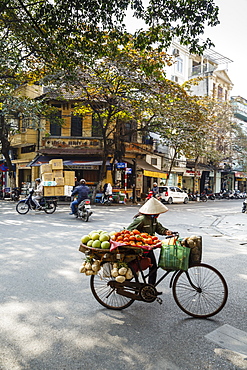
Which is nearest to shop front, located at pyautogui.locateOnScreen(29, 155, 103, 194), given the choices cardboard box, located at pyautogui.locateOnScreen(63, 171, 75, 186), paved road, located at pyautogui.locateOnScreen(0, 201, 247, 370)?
cardboard box, located at pyautogui.locateOnScreen(63, 171, 75, 186)

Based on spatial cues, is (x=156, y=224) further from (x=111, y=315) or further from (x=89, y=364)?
(x=89, y=364)

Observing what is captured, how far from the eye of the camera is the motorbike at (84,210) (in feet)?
40.5

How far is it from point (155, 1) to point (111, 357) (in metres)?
6.32

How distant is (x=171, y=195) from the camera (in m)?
26.8

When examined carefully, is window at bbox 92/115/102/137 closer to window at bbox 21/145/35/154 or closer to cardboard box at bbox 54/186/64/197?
window at bbox 21/145/35/154

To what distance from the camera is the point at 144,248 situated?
12.3ft

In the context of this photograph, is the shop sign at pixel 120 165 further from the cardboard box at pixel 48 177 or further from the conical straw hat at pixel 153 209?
the conical straw hat at pixel 153 209

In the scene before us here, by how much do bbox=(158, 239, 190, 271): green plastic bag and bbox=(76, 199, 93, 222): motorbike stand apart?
8.78 metres

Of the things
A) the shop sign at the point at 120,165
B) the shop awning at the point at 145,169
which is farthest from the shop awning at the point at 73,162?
the shop awning at the point at 145,169

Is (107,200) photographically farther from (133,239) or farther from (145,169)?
(133,239)

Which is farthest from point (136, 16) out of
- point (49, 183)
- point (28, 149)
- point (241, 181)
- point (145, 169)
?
point (241, 181)

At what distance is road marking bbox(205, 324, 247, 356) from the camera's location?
10.3ft

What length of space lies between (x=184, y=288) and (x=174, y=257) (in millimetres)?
535

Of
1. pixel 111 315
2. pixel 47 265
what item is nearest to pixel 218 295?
pixel 111 315
